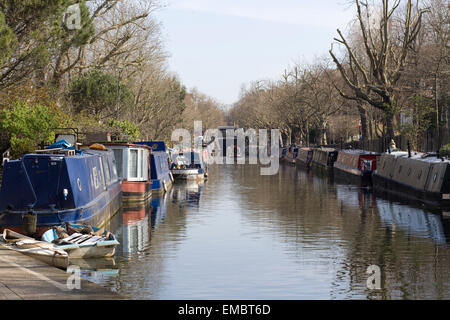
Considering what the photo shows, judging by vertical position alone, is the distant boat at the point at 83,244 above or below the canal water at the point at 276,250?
above

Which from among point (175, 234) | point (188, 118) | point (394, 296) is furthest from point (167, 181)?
point (188, 118)

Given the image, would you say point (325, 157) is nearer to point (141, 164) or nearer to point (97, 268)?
point (141, 164)

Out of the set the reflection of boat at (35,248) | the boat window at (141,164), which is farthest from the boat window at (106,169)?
the reflection of boat at (35,248)

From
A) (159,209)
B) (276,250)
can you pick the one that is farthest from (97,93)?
(276,250)

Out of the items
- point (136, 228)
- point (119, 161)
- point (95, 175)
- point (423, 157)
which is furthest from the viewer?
point (423, 157)

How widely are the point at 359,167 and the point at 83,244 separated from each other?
33.6 m

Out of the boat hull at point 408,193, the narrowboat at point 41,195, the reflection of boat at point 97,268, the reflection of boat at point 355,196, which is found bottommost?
the reflection of boat at point 355,196

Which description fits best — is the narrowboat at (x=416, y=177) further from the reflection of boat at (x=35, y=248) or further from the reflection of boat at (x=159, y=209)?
the reflection of boat at (x=35, y=248)

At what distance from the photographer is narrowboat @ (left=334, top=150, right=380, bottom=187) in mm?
47500

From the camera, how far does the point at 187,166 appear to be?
5469 cm

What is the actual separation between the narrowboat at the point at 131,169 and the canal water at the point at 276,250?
3.38 ft

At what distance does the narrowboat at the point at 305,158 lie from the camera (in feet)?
251
